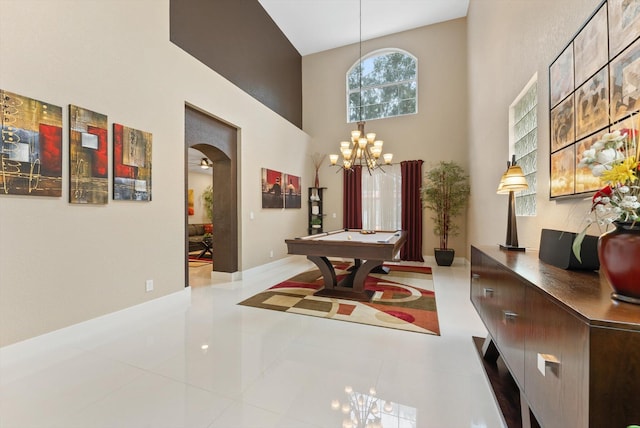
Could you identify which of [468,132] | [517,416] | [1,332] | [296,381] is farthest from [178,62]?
[468,132]

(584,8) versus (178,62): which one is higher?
(178,62)

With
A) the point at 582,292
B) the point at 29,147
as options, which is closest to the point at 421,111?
the point at 582,292

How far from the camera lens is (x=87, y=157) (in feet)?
9.13

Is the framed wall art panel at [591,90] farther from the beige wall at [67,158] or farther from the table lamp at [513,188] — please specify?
the beige wall at [67,158]

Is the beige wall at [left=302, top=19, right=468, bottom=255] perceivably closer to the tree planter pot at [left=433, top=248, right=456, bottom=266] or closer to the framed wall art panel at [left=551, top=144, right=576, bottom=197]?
the tree planter pot at [left=433, top=248, right=456, bottom=266]

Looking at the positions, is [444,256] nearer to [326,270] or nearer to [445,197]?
[445,197]

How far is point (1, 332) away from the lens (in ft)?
7.19

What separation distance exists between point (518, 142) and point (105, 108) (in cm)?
473

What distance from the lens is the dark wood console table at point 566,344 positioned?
2.36ft

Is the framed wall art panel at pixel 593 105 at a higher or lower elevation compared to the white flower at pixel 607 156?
higher

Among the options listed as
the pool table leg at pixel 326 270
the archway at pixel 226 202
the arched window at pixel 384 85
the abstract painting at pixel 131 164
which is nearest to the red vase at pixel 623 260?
the pool table leg at pixel 326 270

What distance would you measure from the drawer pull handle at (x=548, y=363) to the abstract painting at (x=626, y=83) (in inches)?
50.2

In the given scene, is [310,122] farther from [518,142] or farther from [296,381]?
[296,381]

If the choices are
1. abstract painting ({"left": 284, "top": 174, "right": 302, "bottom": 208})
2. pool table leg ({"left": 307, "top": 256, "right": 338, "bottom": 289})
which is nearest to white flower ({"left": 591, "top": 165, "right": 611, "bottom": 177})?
pool table leg ({"left": 307, "top": 256, "right": 338, "bottom": 289})
